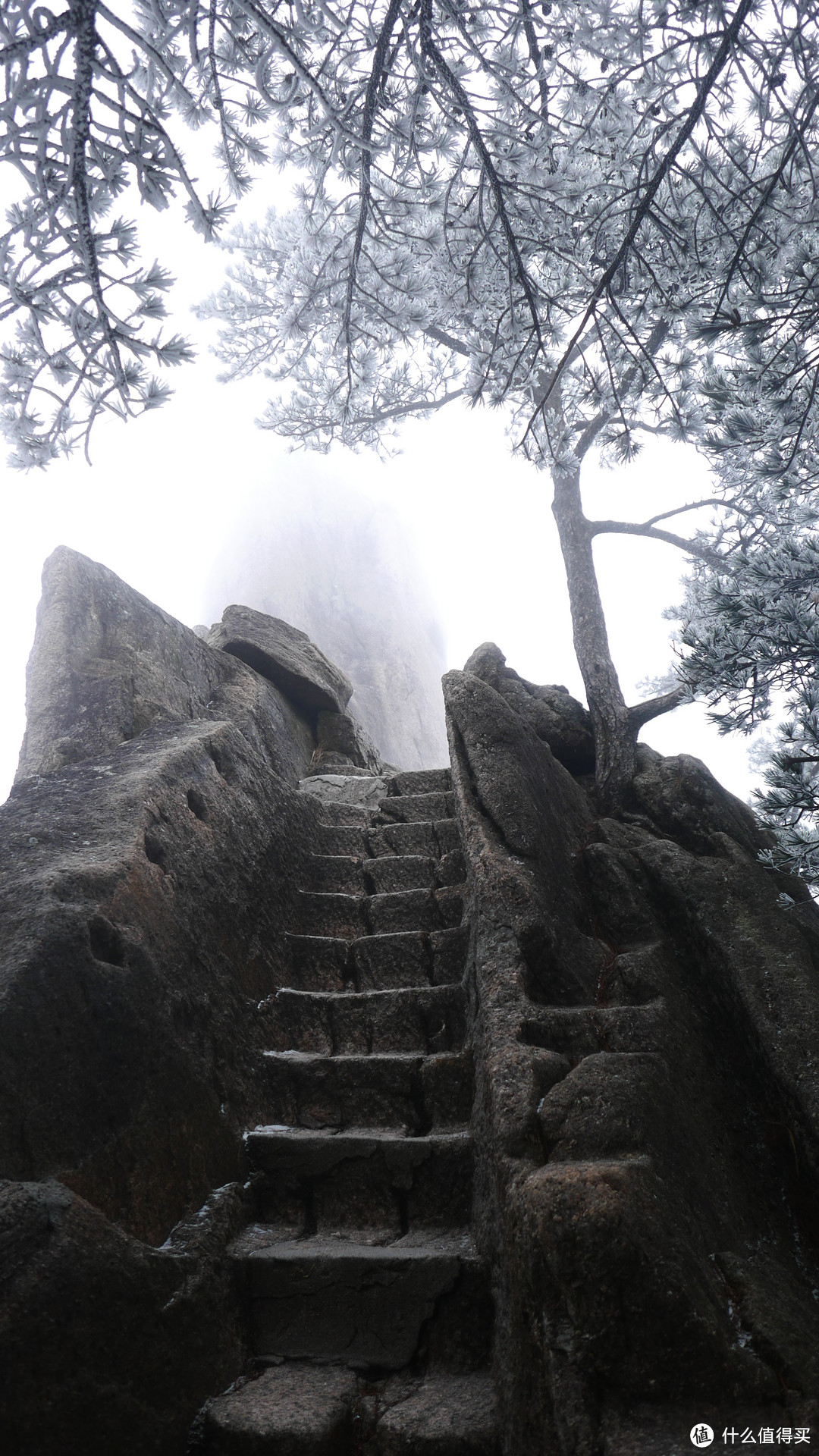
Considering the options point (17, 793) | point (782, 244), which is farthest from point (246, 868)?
point (782, 244)

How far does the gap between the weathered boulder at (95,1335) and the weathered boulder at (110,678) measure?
108 inches

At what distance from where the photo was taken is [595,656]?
6293mm

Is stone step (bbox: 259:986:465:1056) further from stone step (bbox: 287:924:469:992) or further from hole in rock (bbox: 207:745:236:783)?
hole in rock (bbox: 207:745:236:783)

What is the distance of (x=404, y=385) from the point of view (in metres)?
8.00

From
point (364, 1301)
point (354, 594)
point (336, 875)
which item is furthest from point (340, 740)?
point (354, 594)

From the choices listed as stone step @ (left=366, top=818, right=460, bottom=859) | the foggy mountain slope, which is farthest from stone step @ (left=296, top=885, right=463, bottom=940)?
the foggy mountain slope

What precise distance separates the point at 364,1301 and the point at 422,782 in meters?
3.80

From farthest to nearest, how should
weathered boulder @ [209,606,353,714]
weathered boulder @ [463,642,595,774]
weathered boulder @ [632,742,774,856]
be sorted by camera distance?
weathered boulder @ [209,606,353,714]
weathered boulder @ [463,642,595,774]
weathered boulder @ [632,742,774,856]

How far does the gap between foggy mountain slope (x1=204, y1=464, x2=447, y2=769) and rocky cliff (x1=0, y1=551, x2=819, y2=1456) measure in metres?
13.5

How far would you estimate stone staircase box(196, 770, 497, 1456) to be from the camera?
83.6 inches

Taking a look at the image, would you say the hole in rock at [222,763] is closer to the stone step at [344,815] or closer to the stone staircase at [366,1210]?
the stone staircase at [366,1210]

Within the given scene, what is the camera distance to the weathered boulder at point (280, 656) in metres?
6.76

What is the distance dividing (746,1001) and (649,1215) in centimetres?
128

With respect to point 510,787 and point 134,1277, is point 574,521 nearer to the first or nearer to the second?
point 510,787
